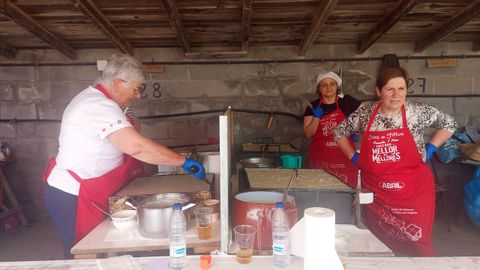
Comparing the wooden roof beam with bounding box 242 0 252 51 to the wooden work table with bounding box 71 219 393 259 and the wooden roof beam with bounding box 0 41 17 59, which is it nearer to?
the wooden work table with bounding box 71 219 393 259

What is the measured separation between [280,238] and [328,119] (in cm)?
239

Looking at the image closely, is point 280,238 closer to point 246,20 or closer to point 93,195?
point 93,195

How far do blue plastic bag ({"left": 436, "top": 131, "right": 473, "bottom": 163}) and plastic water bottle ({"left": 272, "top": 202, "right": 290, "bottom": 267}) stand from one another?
3362 millimetres

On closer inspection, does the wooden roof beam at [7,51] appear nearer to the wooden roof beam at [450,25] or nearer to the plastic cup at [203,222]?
the plastic cup at [203,222]

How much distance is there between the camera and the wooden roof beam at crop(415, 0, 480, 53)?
3361 mm

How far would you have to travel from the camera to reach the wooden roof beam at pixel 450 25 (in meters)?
3.36

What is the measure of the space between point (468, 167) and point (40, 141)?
504cm

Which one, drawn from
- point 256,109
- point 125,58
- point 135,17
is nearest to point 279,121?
point 256,109

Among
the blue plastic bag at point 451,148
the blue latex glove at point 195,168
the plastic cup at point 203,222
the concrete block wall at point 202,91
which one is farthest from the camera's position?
the concrete block wall at point 202,91

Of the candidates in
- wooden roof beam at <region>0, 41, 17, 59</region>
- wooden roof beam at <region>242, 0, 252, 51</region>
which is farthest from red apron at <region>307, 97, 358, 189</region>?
wooden roof beam at <region>0, 41, 17, 59</region>

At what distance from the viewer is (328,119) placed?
140 inches

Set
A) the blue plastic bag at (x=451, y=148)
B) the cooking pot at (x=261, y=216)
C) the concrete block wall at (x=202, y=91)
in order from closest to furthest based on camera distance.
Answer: the cooking pot at (x=261, y=216) < the blue plastic bag at (x=451, y=148) < the concrete block wall at (x=202, y=91)

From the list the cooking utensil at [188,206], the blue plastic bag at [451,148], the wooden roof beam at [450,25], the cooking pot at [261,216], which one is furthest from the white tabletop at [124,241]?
the blue plastic bag at [451,148]

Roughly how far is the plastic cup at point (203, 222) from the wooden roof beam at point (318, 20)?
6.97 feet
